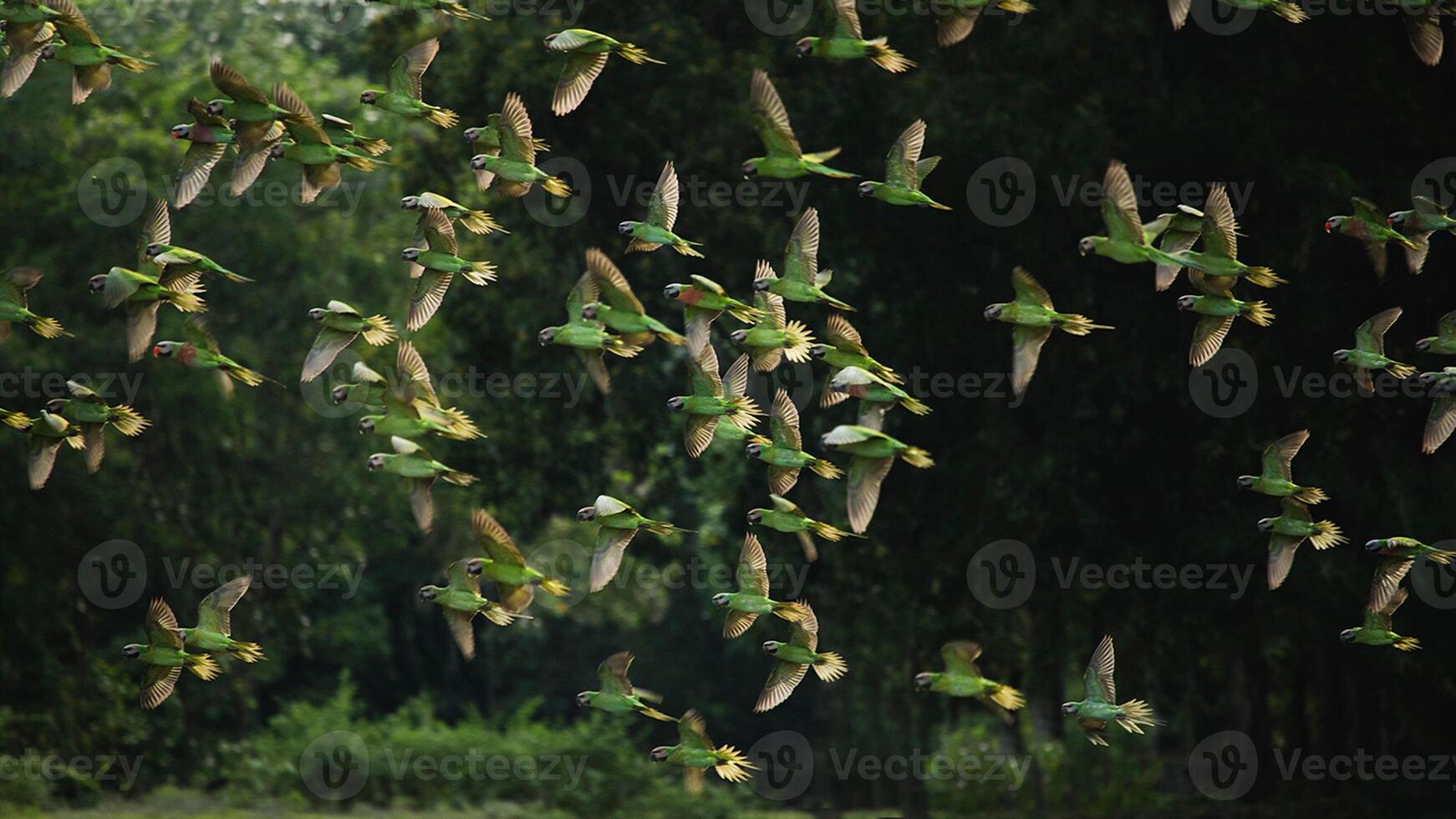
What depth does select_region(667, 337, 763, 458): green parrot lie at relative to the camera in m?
Answer: 8.66

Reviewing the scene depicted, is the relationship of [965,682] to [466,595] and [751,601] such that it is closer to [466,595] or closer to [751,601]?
[751,601]

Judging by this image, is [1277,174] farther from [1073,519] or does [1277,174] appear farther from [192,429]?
[192,429]

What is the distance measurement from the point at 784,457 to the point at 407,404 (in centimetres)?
193

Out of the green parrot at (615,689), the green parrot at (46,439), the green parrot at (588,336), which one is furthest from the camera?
the green parrot at (615,689)

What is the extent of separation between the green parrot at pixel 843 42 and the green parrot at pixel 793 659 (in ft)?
9.07

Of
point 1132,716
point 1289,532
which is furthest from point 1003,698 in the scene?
point 1289,532

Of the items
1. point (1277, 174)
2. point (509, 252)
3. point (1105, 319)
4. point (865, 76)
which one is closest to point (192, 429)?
point (509, 252)

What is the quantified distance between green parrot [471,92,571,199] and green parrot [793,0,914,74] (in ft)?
4.75

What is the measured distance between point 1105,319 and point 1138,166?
1.54 metres

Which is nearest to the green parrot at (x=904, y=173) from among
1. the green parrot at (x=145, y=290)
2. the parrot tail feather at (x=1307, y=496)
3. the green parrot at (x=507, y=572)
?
the parrot tail feather at (x=1307, y=496)

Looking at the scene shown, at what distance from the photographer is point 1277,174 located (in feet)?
54.2

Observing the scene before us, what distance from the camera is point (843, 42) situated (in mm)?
8727

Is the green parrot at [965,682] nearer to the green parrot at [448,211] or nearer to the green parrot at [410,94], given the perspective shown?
the green parrot at [448,211]

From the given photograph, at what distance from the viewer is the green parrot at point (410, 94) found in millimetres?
9016
